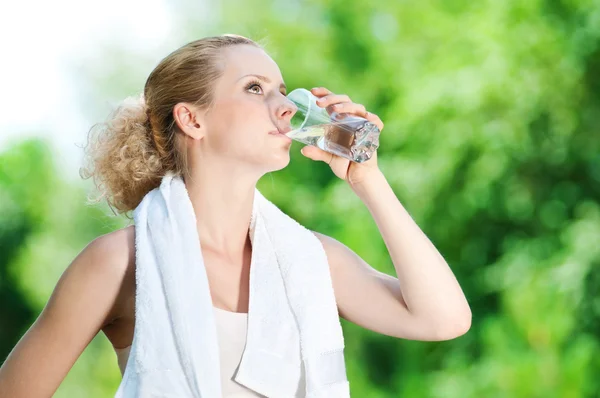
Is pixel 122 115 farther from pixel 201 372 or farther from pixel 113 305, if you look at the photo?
pixel 201 372

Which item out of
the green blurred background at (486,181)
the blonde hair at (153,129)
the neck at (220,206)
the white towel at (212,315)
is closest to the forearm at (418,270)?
the white towel at (212,315)

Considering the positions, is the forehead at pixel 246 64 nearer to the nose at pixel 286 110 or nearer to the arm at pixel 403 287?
the nose at pixel 286 110

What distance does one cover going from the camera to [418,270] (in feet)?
5.03

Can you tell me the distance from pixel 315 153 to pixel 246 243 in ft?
0.77

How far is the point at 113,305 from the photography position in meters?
1.43

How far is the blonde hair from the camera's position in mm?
1628

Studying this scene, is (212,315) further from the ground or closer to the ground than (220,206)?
closer to the ground

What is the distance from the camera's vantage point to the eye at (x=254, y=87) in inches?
62.0

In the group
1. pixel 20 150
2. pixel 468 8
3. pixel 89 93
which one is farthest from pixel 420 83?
pixel 20 150

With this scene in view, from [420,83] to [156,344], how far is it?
441 centimetres

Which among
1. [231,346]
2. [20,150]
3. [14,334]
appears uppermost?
[20,150]

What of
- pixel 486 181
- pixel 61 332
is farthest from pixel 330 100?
pixel 486 181

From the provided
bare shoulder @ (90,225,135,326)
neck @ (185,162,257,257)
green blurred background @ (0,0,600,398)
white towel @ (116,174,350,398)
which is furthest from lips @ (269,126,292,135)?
green blurred background @ (0,0,600,398)

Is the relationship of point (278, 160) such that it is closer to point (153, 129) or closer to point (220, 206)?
point (220, 206)
